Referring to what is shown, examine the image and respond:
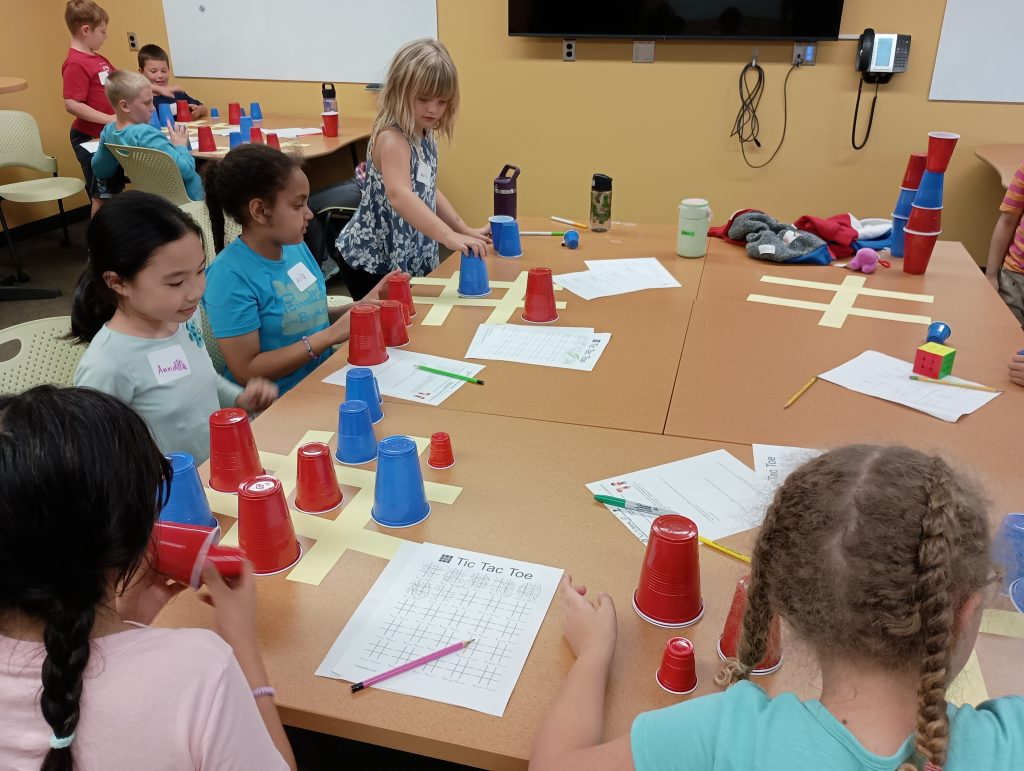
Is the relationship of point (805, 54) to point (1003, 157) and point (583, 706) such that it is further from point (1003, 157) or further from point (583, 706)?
point (583, 706)

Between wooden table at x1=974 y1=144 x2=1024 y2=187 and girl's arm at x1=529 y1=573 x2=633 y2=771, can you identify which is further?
wooden table at x1=974 y1=144 x2=1024 y2=187

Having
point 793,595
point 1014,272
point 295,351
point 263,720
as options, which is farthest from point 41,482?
point 1014,272

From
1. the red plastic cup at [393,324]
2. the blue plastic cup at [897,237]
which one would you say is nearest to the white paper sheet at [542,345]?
the red plastic cup at [393,324]

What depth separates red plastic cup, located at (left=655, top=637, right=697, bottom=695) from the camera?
863 millimetres

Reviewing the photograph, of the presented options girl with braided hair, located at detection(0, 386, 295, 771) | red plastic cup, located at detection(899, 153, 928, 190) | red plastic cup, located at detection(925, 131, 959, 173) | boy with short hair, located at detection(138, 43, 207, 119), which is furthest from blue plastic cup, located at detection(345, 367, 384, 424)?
boy with short hair, located at detection(138, 43, 207, 119)

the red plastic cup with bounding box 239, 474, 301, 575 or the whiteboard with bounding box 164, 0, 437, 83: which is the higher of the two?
the whiteboard with bounding box 164, 0, 437, 83

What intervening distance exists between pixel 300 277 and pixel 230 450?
0.89 meters

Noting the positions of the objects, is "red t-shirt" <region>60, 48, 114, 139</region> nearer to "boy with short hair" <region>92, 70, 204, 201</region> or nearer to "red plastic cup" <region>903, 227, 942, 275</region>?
"boy with short hair" <region>92, 70, 204, 201</region>

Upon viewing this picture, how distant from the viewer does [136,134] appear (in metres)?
3.41

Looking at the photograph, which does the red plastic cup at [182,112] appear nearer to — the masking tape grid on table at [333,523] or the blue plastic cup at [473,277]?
the blue plastic cup at [473,277]

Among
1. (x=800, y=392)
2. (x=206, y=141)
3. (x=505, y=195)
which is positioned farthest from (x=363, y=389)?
(x=206, y=141)

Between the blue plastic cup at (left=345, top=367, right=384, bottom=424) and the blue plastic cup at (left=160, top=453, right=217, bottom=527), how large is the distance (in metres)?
0.36

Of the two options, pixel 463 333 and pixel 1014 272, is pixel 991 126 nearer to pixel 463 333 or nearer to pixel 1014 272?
pixel 1014 272

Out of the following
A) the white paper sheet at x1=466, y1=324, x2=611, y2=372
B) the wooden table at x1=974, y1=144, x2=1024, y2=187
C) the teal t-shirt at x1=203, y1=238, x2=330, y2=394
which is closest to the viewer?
the white paper sheet at x1=466, y1=324, x2=611, y2=372
